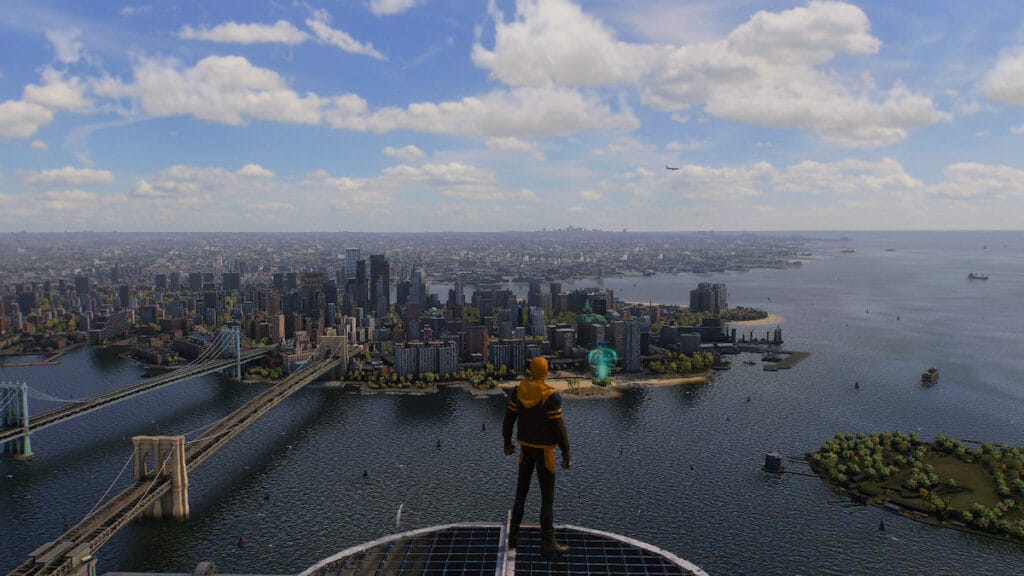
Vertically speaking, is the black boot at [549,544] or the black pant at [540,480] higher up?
the black pant at [540,480]

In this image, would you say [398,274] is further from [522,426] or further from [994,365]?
[522,426]

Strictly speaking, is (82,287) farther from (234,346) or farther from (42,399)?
(42,399)

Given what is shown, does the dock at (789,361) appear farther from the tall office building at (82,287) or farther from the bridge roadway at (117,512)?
the tall office building at (82,287)

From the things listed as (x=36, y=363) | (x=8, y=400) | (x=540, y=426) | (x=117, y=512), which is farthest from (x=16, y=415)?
(x=540, y=426)

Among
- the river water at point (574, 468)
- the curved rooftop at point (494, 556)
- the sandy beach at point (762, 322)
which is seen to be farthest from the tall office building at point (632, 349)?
the curved rooftop at point (494, 556)

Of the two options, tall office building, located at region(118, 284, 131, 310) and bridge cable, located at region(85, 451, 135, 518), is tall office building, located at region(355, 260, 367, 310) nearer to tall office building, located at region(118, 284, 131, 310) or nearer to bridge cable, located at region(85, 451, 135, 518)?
tall office building, located at region(118, 284, 131, 310)

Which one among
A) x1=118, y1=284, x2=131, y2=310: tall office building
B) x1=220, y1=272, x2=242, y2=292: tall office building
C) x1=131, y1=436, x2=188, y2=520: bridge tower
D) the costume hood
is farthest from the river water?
x1=220, y1=272, x2=242, y2=292: tall office building
